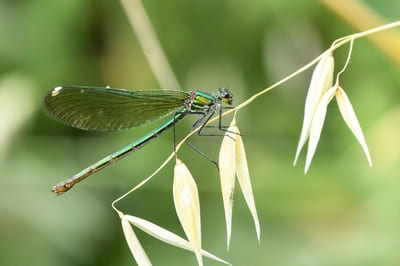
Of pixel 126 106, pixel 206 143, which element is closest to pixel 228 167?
pixel 126 106

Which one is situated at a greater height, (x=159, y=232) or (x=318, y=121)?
(x=318, y=121)

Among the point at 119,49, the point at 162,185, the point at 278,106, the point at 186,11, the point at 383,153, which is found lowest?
the point at 162,185

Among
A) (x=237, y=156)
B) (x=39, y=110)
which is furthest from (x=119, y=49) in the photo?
(x=237, y=156)

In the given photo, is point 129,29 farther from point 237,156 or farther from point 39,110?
point 237,156

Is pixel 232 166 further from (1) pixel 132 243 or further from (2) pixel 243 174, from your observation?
(1) pixel 132 243

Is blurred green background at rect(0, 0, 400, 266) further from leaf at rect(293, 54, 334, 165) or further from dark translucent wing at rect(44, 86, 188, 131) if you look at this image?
leaf at rect(293, 54, 334, 165)

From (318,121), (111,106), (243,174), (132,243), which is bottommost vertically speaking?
(132,243)
